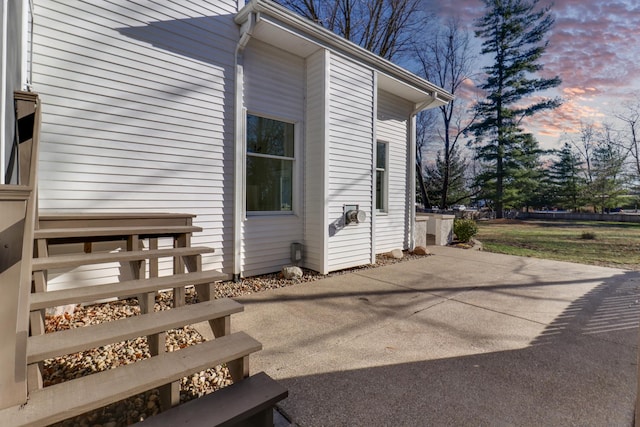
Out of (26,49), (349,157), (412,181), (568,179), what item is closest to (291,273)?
(349,157)

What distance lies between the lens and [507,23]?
712 inches

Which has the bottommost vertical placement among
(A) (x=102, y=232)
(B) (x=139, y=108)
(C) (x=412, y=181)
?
(A) (x=102, y=232)

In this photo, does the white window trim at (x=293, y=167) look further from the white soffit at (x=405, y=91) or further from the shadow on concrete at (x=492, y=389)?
the shadow on concrete at (x=492, y=389)

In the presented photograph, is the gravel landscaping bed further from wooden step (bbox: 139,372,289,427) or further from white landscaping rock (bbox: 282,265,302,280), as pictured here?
white landscaping rock (bbox: 282,265,302,280)

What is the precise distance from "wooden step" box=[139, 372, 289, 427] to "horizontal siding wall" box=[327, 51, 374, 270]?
137 inches

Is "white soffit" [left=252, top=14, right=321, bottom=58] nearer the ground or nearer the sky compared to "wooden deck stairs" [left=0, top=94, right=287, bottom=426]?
nearer the sky

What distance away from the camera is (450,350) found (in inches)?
98.7

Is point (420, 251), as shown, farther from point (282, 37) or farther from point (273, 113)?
point (282, 37)

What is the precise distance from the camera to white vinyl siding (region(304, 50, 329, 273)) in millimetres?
4902

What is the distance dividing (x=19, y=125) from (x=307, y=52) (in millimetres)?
3919

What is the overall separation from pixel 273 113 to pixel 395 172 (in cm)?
343

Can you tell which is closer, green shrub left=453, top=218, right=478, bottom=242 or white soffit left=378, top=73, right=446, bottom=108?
white soffit left=378, top=73, right=446, bottom=108

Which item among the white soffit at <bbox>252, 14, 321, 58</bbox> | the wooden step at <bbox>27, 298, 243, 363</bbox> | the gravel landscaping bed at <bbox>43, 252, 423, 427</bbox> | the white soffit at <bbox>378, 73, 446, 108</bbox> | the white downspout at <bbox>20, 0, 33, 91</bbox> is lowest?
the gravel landscaping bed at <bbox>43, 252, 423, 427</bbox>

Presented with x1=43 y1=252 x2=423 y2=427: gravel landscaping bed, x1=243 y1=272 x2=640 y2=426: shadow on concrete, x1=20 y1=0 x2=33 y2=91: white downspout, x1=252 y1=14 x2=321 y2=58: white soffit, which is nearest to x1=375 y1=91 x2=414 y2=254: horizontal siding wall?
x1=252 y1=14 x2=321 y2=58: white soffit
